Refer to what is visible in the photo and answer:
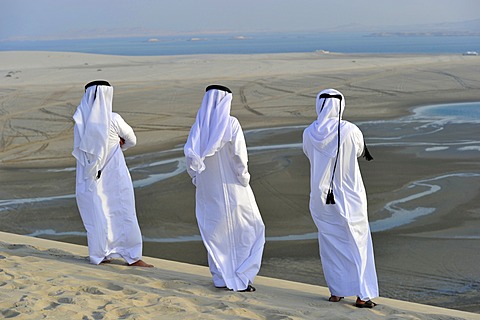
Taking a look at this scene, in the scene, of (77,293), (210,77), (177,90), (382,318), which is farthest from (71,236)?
(210,77)

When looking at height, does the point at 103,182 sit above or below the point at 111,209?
above

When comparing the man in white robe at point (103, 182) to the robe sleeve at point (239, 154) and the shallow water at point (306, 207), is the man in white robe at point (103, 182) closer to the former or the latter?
the shallow water at point (306, 207)

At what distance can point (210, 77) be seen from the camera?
33125mm

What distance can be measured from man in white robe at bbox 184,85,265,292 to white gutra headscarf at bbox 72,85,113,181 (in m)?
1.25

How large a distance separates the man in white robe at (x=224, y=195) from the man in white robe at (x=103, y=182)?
1.18 m

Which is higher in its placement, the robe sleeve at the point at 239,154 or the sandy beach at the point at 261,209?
the robe sleeve at the point at 239,154

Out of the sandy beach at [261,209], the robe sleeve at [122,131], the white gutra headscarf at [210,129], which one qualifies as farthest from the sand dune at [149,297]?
the robe sleeve at [122,131]

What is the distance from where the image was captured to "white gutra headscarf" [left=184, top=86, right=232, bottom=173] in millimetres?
6980

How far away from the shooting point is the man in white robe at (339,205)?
6.58 m

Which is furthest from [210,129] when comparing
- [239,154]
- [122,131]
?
[122,131]

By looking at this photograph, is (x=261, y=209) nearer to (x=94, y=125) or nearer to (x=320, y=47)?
(x=94, y=125)

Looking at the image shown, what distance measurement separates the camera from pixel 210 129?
707 cm

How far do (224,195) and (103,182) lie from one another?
155 centimetres

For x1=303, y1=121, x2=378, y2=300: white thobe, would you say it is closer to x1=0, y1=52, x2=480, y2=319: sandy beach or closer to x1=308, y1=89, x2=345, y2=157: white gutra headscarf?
x1=308, y1=89, x2=345, y2=157: white gutra headscarf
